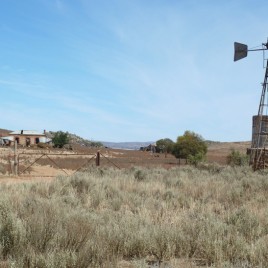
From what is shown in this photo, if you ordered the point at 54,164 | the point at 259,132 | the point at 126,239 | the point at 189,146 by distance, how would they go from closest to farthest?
1. the point at 126,239
2. the point at 259,132
3. the point at 54,164
4. the point at 189,146

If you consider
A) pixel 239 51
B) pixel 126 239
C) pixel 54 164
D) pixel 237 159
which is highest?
pixel 239 51

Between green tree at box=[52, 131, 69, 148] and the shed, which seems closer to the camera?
green tree at box=[52, 131, 69, 148]

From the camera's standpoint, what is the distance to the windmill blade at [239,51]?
1102 inches

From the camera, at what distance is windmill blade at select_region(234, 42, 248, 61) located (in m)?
28.0

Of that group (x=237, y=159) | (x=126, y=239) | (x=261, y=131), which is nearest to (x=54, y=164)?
(x=237, y=159)

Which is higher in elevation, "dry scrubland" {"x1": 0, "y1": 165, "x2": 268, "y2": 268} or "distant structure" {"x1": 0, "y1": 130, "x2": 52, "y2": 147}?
"distant structure" {"x1": 0, "y1": 130, "x2": 52, "y2": 147}

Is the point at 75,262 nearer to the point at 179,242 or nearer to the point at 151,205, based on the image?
the point at 179,242

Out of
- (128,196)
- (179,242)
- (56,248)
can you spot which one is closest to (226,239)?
(179,242)

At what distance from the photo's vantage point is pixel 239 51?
2806 cm

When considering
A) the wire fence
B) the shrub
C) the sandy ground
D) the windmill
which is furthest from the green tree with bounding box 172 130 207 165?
the windmill

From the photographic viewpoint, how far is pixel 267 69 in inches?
1112

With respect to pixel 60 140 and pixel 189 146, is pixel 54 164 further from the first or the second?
pixel 60 140

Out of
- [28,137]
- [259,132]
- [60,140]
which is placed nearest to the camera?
[259,132]

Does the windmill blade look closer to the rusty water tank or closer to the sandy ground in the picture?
the rusty water tank
